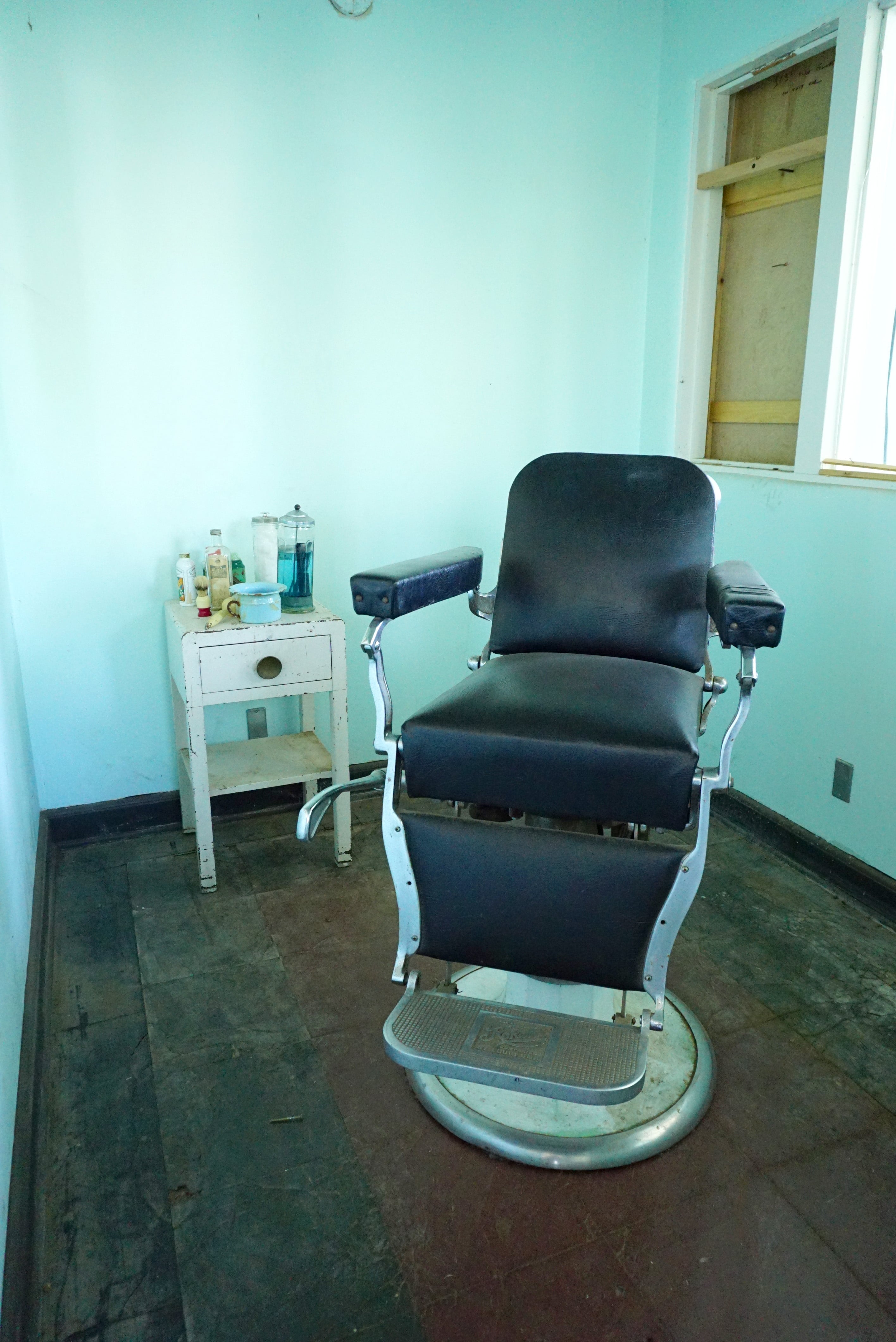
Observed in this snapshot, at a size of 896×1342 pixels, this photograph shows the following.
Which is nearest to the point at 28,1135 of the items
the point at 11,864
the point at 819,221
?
the point at 11,864

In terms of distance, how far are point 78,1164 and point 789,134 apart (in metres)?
2.81

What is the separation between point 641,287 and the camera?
9.09 ft

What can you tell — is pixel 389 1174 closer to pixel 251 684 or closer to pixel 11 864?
pixel 11 864

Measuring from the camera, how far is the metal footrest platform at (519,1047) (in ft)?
4.08

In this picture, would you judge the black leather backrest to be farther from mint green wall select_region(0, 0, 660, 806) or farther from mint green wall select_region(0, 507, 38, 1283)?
mint green wall select_region(0, 507, 38, 1283)

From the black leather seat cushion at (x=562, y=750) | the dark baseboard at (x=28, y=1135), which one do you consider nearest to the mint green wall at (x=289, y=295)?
the dark baseboard at (x=28, y=1135)

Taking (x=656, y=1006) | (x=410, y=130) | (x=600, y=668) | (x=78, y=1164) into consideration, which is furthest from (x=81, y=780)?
(x=410, y=130)

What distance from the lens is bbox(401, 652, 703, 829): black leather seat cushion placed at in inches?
51.2

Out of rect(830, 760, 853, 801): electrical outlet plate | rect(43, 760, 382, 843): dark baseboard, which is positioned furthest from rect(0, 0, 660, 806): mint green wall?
rect(830, 760, 853, 801): electrical outlet plate

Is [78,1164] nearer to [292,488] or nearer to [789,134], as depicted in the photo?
[292,488]

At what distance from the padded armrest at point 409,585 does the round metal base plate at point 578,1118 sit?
755 mm

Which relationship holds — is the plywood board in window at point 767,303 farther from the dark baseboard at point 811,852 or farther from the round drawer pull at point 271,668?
the round drawer pull at point 271,668

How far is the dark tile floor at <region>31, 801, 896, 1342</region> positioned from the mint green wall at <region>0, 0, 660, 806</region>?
3.04 ft

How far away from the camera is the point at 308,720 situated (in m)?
2.62
